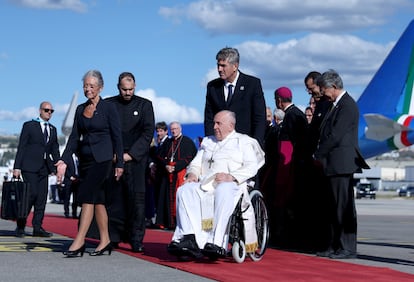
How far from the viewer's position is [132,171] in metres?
8.98

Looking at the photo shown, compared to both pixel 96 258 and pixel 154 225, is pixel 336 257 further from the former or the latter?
pixel 154 225

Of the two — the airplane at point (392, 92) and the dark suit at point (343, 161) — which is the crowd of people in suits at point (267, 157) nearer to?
the dark suit at point (343, 161)

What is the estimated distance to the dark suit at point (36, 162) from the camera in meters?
11.4

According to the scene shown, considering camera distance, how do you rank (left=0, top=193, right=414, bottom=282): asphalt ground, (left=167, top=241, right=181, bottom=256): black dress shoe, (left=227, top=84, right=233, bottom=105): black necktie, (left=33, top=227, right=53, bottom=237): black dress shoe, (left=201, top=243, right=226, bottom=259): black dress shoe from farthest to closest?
(left=33, top=227, right=53, bottom=237): black dress shoe < (left=227, top=84, right=233, bottom=105): black necktie < (left=167, top=241, right=181, bottom=256): black dress shoe < (left=201, top=243, right=226, bottom=259): black dress shoe < (left=0, top=193, right=414, bottom=282): asphalt ground

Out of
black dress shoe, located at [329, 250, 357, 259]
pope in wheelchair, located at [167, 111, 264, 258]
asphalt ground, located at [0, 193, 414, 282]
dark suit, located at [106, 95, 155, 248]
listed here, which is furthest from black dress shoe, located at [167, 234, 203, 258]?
black dress shoe, located at [329, 250, 357, 259]

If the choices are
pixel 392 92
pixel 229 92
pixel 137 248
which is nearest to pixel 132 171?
pixel 137 248

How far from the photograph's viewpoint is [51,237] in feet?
36.6

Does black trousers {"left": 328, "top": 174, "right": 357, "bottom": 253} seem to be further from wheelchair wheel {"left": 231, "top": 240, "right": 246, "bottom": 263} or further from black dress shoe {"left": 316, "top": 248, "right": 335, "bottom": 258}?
wheelchair wheel {"left": 231, "top": 240, "right": 246, "bottom": 263}

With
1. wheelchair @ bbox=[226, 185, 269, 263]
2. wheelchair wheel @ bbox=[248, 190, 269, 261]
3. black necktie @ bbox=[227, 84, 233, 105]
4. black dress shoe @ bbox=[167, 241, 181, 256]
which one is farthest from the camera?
black necktie @ bbox=[227, 84, 233, 105]

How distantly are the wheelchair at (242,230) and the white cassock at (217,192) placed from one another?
2.4 inches

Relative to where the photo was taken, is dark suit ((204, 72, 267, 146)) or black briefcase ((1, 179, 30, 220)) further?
black briefcase ((1, 179, 30, 220))

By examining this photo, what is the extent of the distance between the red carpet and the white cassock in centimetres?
23

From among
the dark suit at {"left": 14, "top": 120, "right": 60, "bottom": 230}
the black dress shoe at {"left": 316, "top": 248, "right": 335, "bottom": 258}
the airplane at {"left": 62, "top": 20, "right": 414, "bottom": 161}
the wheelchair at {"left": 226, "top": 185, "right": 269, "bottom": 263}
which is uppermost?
the airplane at {"left": 62, "top": 20, "right": 414, "bottom": 161}

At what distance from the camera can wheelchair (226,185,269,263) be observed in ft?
25.1
